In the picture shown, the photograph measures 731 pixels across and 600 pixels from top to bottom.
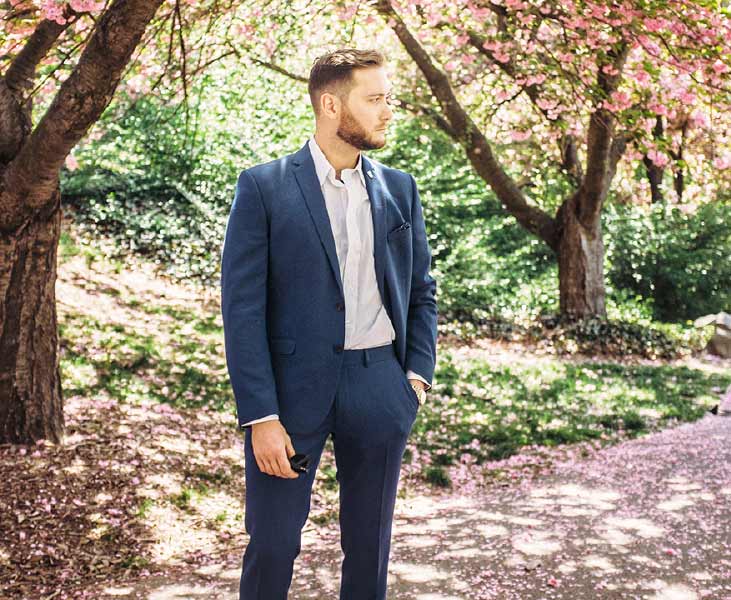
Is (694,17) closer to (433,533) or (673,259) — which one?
(433,533)

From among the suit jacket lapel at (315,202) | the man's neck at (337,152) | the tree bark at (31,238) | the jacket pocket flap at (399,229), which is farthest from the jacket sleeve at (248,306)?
the tree bark at (31,238)

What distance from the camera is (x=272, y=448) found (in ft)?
7.41

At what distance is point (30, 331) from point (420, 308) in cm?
315

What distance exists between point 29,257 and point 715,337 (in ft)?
34.0

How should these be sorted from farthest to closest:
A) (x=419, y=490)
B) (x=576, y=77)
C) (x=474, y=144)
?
1. (x=474, y=144)
2. (x=576, y=77)
3. (x=419, y=490)

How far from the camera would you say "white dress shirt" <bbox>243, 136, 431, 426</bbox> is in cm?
245

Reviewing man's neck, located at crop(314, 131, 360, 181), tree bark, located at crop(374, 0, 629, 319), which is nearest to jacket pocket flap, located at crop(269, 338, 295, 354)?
man's neck, located at crop(314, 131, 360, 181)

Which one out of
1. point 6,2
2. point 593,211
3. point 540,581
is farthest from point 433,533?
point 593,211

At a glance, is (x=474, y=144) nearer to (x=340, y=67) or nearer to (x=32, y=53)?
(x=32, y=53)

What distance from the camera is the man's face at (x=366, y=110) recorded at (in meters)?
2.39

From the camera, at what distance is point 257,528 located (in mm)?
2348

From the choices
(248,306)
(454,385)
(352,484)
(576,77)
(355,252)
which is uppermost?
(576,77)

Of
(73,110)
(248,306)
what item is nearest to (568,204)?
(73,110)

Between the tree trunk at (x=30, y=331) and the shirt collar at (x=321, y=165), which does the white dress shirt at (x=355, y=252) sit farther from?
the tree trunk at (x=30, y=331)
